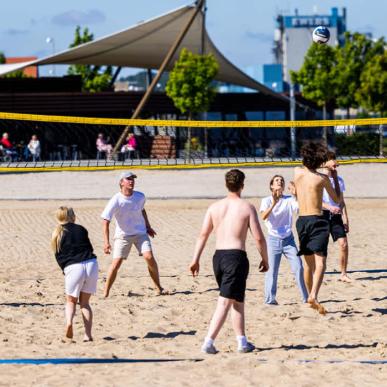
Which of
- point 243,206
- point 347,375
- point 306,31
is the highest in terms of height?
point 306,31

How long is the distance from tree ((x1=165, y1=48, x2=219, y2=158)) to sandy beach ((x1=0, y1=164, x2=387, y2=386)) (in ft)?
73.1

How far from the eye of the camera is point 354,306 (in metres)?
9.52

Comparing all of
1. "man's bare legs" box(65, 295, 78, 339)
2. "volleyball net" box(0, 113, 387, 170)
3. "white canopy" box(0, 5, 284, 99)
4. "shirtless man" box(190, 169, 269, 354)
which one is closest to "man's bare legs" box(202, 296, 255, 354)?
"shirtless man" box(190, 169, 269, 354)

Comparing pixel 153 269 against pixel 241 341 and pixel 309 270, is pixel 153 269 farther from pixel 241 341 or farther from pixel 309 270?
pixel 241 341

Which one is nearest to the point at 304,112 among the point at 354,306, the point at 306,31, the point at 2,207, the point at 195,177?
the point at 195,177

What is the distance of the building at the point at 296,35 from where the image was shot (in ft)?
467

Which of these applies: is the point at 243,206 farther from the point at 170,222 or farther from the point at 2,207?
the point at 2,207

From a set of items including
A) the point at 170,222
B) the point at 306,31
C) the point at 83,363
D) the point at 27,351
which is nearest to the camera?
the point at 83,363

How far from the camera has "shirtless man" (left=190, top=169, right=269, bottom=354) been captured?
24.0 feet

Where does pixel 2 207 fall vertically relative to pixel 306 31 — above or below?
below

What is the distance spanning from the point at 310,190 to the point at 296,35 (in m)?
138

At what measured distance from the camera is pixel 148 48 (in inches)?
1561

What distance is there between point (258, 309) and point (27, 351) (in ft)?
8.31

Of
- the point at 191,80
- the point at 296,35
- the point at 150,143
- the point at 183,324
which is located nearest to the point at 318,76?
the point at 191,80
